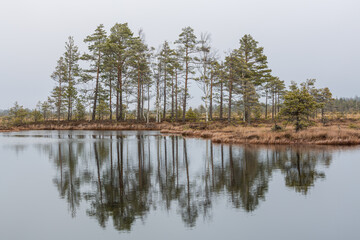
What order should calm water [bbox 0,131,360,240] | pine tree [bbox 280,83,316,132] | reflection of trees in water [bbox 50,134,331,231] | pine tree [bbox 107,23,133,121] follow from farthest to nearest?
pine tree [bbox 107,23,133,121] → pine tree [bbox 280,83,316,132] → reflection of trees in water [bbox 50,134,331,231] → calm water [bbox 0,131,360,240]

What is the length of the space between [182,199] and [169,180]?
2761mm

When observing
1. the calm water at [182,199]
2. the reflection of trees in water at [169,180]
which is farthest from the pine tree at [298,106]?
the calm water at [182,199]

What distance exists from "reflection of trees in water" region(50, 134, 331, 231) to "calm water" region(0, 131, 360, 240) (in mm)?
39

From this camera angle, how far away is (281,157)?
17.1m

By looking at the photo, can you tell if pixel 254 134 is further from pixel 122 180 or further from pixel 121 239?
pixel 121 239

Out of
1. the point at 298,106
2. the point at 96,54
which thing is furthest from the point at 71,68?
the point at 298,106

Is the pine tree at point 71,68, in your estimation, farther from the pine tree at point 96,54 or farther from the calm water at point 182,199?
the calm water at point 182,199

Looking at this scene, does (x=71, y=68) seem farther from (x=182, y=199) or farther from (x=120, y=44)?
(x=182, y=199)

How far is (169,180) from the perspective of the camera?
39.1ft

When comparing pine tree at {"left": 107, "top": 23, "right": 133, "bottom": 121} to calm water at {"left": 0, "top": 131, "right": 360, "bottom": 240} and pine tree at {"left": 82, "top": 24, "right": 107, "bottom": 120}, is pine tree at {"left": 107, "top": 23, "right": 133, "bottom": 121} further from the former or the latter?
calm water at {"left": 0, "top": 131, "right": 360, "bottom": 240}

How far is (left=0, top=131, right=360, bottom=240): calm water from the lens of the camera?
6.78 m

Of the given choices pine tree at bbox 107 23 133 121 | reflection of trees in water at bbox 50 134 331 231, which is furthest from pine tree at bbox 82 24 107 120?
reflection of trees in water at bbox 50 134 331 231

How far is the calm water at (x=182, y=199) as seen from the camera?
22.2 feet

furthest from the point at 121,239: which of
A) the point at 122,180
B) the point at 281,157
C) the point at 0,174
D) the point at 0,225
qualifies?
the point at 281,157
